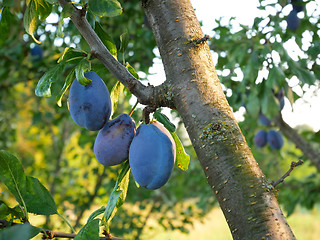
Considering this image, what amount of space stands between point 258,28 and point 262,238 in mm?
1042

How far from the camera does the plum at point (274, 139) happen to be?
2.83 m

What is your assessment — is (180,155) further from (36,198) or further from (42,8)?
(42,8)

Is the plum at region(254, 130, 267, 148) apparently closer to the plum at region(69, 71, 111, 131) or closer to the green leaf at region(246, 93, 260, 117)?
the green leaf at region(246, 93, 260, 117)

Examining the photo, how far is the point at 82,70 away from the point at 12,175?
10.4 inches

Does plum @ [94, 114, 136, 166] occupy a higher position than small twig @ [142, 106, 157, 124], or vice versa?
small twig @ [142, 106, 157, 124]

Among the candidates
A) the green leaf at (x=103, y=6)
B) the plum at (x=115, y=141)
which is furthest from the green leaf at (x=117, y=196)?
the green leaf at (x=103, y=6)

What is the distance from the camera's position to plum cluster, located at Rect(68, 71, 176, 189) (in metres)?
0.74

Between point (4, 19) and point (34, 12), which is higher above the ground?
point (4, 19)

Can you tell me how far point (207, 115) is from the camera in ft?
2.07

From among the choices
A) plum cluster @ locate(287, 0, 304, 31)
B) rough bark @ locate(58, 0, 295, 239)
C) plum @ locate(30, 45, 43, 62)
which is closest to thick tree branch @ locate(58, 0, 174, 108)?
rough bark @ locate(58, 0, 295, 239)

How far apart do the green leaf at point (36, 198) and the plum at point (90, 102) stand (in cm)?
17

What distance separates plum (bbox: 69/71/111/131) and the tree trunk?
175 millimetres

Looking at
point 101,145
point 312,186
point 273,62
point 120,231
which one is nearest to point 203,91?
point 101,145

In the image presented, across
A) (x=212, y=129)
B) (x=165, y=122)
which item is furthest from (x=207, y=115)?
(x=165, y=122)
